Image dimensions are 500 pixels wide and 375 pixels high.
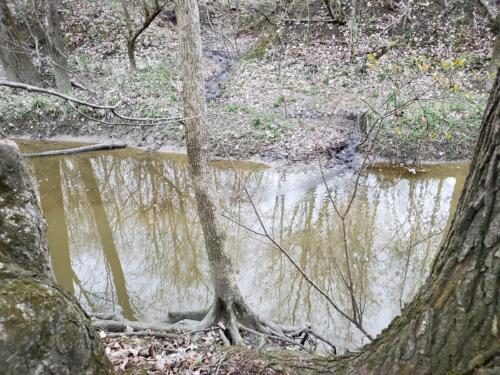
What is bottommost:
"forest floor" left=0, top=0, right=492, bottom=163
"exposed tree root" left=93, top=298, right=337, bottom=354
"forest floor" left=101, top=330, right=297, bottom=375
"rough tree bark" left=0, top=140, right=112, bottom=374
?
"exposed tree root" left=93, top=298, right=337, bottom=354

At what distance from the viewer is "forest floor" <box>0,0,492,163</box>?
10695 mm

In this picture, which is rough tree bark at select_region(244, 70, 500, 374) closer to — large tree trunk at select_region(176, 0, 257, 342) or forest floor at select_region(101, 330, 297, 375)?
forest floor at select_region(101, 330, 297, 375)

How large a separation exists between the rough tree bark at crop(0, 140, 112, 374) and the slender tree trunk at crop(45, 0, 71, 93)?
1078cm

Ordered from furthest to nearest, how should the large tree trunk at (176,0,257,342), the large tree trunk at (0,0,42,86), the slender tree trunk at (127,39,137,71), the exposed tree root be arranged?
the slender tree trunk at (127,39,137,71)
the large tree trunk at (0,0,42,86)
the exposed tree root
the large tree trunk at (176,0,257,342)

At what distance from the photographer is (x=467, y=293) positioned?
1328 millimetres

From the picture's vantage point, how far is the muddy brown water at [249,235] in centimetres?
671

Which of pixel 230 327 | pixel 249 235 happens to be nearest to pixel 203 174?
pixel 230 327

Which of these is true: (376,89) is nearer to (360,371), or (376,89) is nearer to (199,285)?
(199,285)

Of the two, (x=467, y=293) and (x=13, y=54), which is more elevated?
(x=13, y=54)

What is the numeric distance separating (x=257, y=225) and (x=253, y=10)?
13190mm

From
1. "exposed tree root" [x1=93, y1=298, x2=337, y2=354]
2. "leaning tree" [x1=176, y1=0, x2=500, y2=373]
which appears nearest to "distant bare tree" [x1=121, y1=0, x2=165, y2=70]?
"exposed tree root" [x1=93, y1=298, x2=337, y2=354]

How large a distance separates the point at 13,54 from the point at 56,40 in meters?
1.70

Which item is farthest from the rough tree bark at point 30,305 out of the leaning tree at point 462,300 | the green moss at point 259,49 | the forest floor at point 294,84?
the green moss at point 259,49

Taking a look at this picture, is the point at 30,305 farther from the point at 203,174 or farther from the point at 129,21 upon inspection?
the point at 129,21
